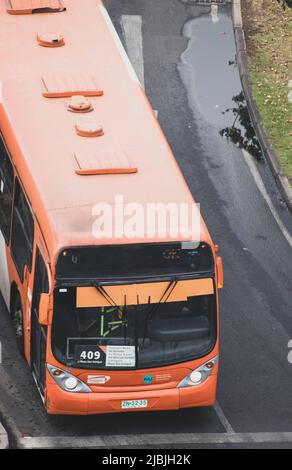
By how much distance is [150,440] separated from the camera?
18.2 metres

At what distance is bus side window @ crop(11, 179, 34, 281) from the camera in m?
18.8

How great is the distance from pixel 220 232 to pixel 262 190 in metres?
1.91

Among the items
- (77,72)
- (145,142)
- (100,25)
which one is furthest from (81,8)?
(145,142)

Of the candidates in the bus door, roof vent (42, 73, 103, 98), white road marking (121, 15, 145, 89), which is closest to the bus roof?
roof vent (42, 73, 103, 98)

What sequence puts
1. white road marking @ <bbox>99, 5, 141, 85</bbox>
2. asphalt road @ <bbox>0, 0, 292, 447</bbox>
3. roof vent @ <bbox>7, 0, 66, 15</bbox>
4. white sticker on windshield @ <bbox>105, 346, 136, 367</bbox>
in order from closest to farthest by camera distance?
white sticker on windshield @ <bbox>105, 346, 136, 367</bbox>
asphalt road @ <bbox>0, 0, 292, 447</bbox>
white road marking @ <bbox>99, 5, 141, 85</bbox>
roof vent @ <bbox>7, 0, 66, 15</bbox>

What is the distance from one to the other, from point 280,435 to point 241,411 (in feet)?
2.48

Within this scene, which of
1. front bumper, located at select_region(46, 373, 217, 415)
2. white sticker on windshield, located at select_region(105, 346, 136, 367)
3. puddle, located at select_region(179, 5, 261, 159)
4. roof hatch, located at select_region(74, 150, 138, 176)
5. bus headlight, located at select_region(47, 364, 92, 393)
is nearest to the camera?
white sticker on windshield, located at select_region(105, 346, 136, 367)

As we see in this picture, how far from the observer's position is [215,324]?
58.7ft

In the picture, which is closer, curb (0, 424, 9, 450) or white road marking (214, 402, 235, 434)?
curb (0, 424, 9, 450)

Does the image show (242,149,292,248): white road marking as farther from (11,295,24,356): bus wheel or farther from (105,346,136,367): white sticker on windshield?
(105,346,136,367): white sticker on windshield

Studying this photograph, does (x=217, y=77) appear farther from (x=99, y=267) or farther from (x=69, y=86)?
(x=99, y=267)

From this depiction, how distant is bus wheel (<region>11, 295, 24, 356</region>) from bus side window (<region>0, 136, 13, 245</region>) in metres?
0.96

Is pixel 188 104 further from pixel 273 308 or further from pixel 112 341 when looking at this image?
pixel 112 341

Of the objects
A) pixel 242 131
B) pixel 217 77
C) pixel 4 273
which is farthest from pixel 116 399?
pixel 217 77
